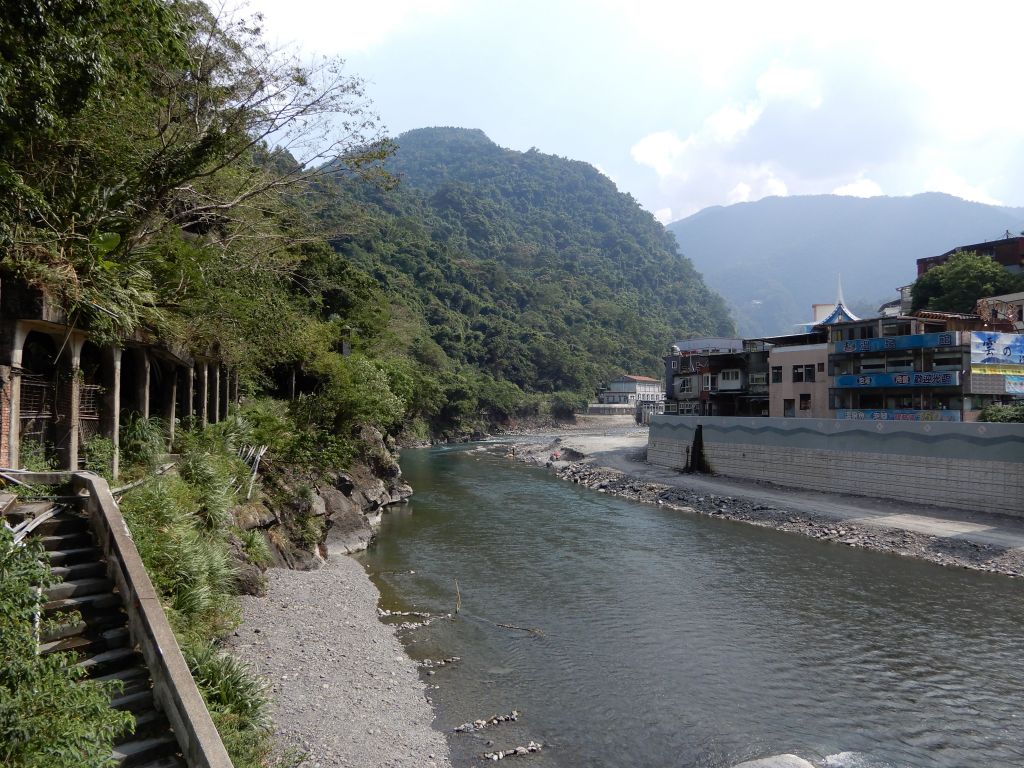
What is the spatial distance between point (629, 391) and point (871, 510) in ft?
264

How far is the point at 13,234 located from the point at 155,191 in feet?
11.9

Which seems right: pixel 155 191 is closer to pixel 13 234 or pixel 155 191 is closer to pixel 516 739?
pixel 13 234

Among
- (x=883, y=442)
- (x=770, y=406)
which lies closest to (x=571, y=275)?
(x=770, y=406)

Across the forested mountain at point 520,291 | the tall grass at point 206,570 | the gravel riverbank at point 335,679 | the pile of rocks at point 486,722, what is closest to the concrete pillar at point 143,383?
the tall grass at point 206,570

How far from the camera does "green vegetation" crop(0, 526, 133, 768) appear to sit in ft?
16.7

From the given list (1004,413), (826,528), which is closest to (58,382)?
(826,528)

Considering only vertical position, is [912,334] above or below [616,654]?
above

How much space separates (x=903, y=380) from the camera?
34438 millimetres

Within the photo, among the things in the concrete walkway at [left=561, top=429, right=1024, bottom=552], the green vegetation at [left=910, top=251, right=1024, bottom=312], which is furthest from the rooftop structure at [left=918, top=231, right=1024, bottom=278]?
the concrete walkway at [left=561, top=429, right=1024, bottom=552]

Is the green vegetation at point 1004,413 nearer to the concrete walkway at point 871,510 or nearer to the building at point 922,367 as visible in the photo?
the building at point 922,367

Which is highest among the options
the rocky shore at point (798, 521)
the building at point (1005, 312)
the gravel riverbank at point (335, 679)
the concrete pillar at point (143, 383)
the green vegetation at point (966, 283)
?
the green vegetation at point (966, 283)

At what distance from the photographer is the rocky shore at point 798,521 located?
21875 mm

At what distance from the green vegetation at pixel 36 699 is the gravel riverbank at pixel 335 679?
11.7ft

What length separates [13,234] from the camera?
8844mm
